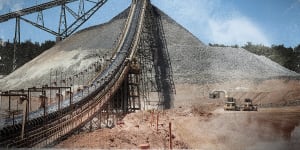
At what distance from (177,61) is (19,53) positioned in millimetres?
13702

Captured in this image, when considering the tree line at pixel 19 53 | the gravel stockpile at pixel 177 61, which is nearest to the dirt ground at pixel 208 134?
the gravel stockpile at pixel 177 61

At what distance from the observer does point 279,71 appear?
92.2 ft

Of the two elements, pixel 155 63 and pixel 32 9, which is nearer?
pixel 155 63

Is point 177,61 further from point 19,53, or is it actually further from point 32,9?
point 19,53

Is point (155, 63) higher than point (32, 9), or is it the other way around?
point (32, 9)

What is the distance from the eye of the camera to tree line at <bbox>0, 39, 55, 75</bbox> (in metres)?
28.3

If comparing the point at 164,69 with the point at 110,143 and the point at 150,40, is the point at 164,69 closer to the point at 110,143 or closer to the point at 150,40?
the point at 150,40

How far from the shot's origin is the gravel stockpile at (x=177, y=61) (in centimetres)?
2825

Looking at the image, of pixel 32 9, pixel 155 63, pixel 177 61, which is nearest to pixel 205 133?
pixel 155 63

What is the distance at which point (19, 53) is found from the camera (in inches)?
1438

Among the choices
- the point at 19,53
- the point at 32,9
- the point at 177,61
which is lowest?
the point at 177,61

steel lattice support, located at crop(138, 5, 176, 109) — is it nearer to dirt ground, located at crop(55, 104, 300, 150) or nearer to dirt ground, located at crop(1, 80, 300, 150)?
dirt ground, located at crop(1, 80, 300, 150)

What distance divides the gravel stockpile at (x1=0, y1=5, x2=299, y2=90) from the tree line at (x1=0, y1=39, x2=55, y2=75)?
0.83 metres

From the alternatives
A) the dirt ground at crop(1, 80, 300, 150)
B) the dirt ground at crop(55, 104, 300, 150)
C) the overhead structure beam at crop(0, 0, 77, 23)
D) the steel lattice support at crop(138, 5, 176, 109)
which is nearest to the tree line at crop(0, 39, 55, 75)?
the overhead structure beam at crop(0, 0, 77, 23)
